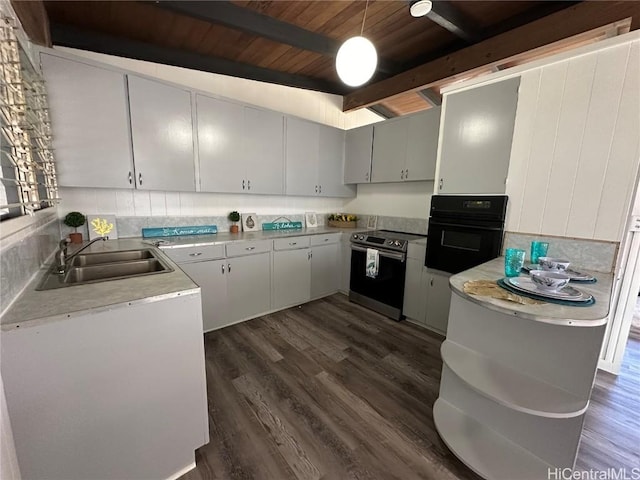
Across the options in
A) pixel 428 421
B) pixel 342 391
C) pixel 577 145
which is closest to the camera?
pixel 428 421

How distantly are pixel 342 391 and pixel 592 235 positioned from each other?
6.60ft

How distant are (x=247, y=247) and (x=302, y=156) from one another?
57.4 inches

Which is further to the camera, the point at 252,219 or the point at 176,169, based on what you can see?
the point at 252,219

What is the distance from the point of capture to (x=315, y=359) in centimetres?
227

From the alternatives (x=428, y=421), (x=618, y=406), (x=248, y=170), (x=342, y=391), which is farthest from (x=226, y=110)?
(x=618, y=406)

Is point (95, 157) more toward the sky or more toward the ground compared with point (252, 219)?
more toward the sky

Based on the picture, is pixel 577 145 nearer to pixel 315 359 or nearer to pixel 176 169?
pixel 315 359

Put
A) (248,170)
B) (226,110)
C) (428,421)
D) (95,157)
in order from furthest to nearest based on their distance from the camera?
1. (248,170)
2. (226,110)
3. (95,157)
4. (428,421)

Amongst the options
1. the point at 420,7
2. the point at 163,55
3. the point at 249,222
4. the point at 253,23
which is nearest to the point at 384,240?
the point at 249,222

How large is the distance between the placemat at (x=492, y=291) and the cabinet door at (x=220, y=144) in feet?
8.15

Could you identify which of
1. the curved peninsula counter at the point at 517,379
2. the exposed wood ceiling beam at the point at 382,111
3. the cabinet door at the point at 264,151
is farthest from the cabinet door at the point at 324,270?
the exposed wood ceiling beam at the point at 382,111

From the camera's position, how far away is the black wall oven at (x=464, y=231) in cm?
217

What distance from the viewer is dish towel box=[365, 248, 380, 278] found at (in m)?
3.11

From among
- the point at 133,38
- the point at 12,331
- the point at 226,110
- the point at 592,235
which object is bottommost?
the point at 12,331
